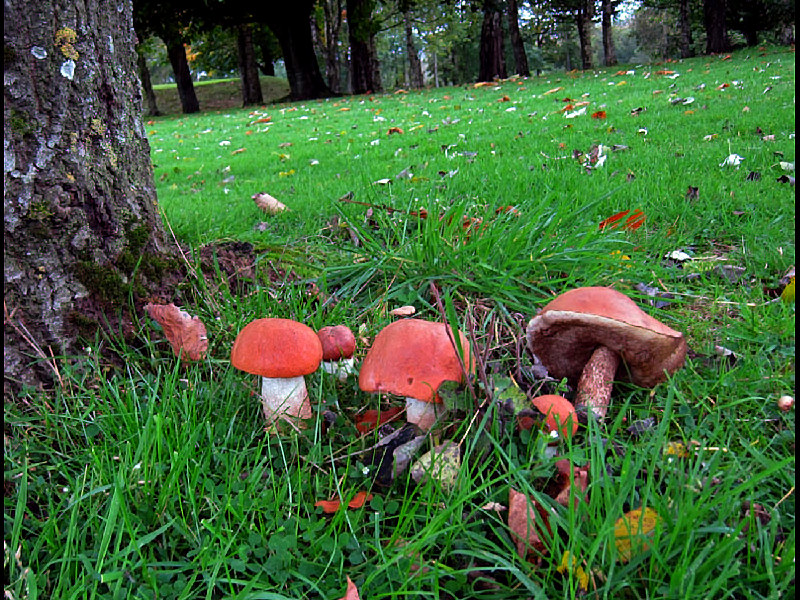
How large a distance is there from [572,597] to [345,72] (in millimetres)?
46444

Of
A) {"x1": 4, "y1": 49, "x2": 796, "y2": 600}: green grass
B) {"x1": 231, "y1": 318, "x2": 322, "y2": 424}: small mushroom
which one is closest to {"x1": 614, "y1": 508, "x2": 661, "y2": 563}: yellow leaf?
{"x1": 4, "y1": 49, "x2": 796, "y2": 600}: green grass

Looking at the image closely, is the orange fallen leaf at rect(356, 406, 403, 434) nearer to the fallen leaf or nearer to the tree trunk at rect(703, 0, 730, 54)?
the fallen leaf

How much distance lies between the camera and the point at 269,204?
4.05m

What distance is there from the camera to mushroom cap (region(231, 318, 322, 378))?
5.53 ft

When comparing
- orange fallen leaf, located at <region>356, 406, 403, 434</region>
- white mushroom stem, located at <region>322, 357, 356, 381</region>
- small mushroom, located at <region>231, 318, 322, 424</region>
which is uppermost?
small mushroom, located at <region>231, 318, 322, 424</region>

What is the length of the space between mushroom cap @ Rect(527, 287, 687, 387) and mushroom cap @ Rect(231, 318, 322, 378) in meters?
0.73

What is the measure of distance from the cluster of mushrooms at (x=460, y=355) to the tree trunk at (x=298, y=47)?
21.0 metres

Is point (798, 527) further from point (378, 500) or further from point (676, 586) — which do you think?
point (378, 500)

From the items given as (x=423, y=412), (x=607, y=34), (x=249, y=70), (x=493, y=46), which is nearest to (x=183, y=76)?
(x=249, y=70)

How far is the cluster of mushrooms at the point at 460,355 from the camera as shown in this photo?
161cm

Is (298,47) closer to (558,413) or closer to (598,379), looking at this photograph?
(598,379)

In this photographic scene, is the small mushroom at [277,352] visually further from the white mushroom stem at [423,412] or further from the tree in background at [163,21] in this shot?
the tree in background at [163,21]

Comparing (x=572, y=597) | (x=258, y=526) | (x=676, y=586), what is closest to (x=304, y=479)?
(x=258, y=526)

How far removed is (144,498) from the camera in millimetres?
1508
